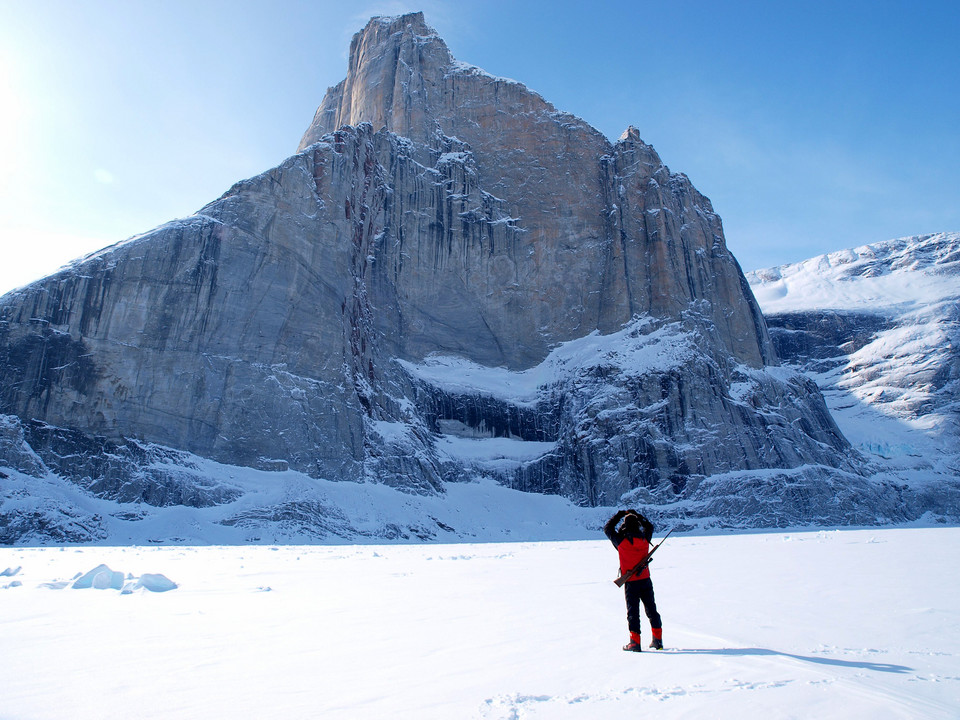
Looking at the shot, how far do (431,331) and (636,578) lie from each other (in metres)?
74.9

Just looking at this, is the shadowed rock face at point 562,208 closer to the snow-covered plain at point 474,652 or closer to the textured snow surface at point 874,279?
the textured snow surface at point 874,279

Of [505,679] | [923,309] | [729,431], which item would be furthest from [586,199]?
[505,679]

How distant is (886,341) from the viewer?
10912 centimetres

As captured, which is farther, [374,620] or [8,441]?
[8,441]

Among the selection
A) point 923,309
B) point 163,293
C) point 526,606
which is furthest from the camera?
point 923,309

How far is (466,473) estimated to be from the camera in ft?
231

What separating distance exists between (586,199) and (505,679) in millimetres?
91745

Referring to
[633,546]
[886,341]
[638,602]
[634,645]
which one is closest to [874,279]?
[886,341]

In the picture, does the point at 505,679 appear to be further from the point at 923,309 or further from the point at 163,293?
the point at 923,309

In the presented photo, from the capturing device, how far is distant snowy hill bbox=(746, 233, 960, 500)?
8775 centimetres

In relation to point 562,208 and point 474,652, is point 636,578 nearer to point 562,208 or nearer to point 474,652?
point 474,652

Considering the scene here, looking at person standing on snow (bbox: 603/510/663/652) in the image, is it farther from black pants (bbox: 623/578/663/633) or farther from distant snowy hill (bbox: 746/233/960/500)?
distant snowy hill (bbox: 746/233/960/500)

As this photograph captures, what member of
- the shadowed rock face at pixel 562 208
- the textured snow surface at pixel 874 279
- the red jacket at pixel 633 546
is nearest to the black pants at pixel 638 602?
the red jacket at pixel 633 546

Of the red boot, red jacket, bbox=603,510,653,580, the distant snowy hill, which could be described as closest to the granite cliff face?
the distant snowy hill
